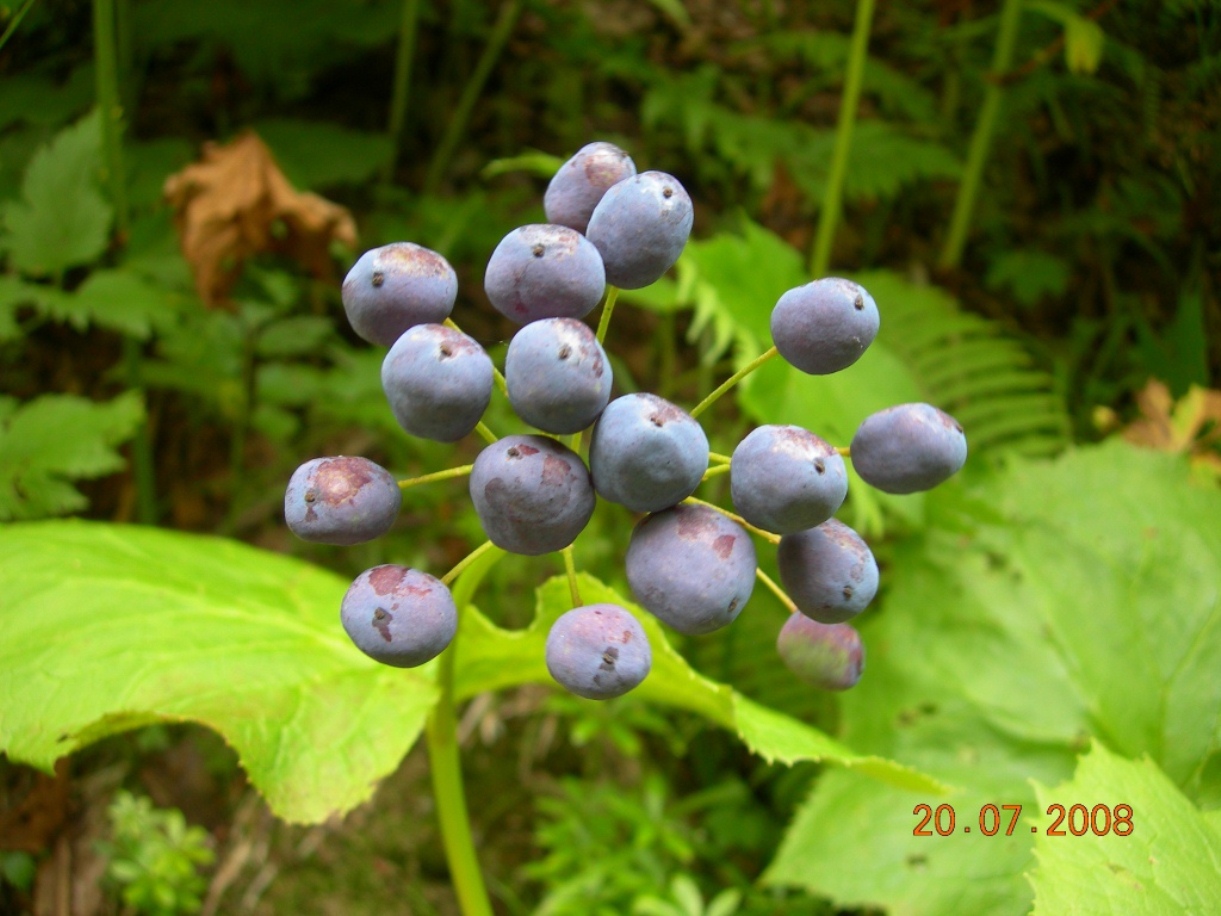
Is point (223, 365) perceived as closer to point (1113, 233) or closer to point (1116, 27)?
point (1116, 27)

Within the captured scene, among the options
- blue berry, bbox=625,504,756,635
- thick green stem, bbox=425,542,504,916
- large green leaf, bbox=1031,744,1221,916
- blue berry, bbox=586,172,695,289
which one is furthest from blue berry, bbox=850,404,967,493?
thick green stem, bbox=425,542,504,916

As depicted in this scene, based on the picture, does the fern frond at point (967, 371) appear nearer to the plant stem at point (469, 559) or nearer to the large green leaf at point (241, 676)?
the large green leaf at point (241, 676)

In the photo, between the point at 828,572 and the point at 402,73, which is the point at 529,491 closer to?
the point at 828,572

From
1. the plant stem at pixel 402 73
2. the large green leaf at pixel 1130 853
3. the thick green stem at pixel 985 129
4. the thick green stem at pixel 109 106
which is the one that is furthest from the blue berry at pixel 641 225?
the thick green stem at pixel 985 129

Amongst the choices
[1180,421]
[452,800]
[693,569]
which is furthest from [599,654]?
[1180,421]

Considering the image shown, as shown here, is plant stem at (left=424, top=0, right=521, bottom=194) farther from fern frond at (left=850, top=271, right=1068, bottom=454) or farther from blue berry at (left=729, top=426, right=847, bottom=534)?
blue berry at (left=729, top=426, right=847, bottom=534)

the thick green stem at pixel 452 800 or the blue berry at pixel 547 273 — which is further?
the thick green stem at pixel 452 800
